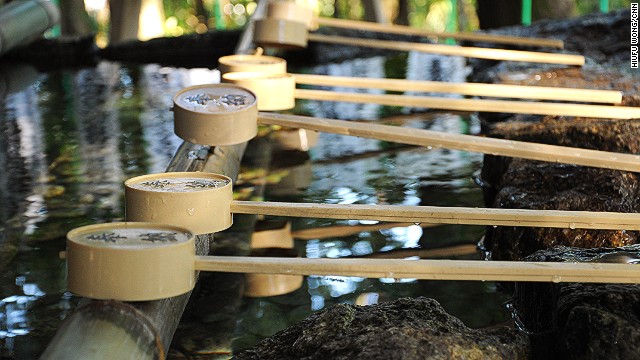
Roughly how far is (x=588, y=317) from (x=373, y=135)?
147 centimetres

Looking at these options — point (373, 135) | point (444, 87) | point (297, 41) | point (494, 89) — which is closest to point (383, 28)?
point (297, 41)

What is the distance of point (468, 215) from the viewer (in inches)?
96.2

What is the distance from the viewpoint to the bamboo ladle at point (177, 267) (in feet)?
6.46

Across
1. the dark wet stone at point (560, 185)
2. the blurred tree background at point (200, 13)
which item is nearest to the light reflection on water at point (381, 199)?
the dark wet stone at point (560, 185)

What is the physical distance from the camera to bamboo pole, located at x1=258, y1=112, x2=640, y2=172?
3051 mm

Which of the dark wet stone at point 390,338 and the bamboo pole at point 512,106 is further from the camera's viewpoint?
the bamboo pole at point 512,106

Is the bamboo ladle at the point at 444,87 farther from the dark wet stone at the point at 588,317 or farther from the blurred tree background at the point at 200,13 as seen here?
the blurred tree background at the point at 200,13

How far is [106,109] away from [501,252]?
11.5 ft

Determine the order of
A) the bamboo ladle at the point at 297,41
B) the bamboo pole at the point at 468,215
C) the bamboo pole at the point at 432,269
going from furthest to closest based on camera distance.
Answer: the bamboo ladle at the point at 297,41 → the bamboo pole at the point at 468,215 → the bamboo pole at the point at 432,269

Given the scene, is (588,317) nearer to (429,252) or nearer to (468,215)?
(468,215)

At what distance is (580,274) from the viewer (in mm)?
2039

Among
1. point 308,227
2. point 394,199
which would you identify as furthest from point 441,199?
point 308,227

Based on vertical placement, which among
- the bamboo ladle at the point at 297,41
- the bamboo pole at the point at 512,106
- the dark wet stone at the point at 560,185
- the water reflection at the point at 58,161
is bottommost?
the water reflection at the point at 58,161

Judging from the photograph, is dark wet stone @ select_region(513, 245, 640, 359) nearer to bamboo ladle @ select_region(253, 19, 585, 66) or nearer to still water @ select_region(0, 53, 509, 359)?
still water @ select_region(0, 53, 509, 359)
